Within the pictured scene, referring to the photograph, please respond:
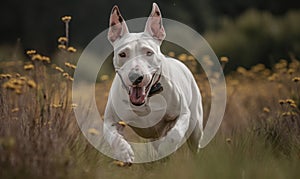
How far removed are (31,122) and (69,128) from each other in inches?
15.6

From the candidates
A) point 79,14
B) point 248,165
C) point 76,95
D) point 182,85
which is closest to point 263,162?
point 248,165

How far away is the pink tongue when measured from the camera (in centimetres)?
507

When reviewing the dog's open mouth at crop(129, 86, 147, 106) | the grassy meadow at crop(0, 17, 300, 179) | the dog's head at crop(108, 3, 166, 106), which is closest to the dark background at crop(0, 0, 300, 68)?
the grassy meadow at crop(0, 17, 300, 179)

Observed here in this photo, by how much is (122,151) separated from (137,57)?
2.56ft

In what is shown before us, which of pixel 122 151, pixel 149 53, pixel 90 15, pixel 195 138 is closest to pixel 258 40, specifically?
pixel 90 15

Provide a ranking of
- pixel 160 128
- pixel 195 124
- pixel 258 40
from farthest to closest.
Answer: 1. pixel 258 40
2. pixel 195 124
3. pixel 160 128

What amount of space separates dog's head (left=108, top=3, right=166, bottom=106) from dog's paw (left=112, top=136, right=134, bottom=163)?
38 cm

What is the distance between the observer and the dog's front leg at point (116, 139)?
4793mm

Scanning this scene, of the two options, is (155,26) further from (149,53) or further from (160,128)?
(160,128)

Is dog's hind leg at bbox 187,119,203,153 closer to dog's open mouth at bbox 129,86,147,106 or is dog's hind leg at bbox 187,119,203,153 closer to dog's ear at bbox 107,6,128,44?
dog's open mouth at bbox 129,86,147,106

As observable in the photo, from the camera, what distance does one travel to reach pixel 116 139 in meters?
4.96

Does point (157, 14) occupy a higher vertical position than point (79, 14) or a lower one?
lower

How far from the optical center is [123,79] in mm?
5031

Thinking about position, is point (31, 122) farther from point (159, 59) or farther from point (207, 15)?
point (207, 15)
